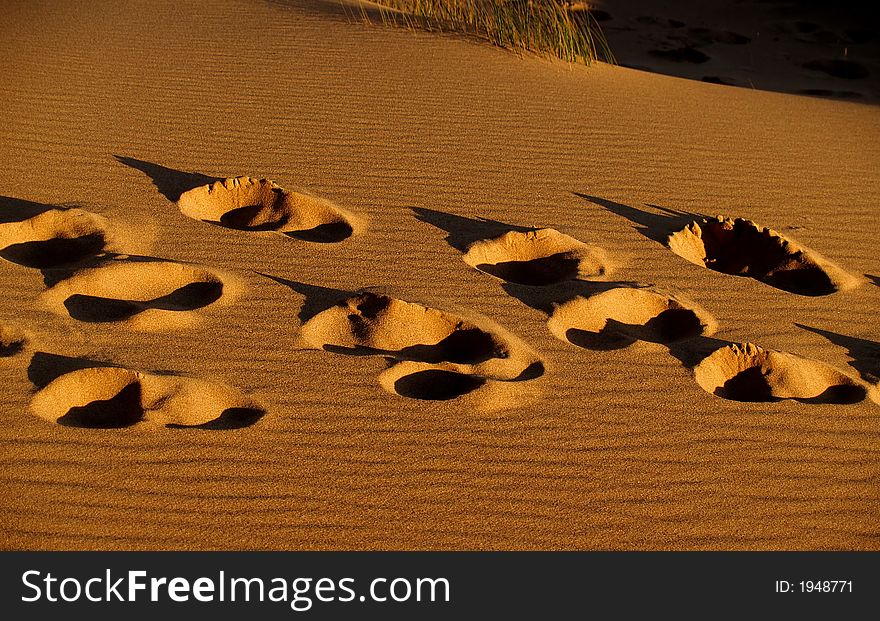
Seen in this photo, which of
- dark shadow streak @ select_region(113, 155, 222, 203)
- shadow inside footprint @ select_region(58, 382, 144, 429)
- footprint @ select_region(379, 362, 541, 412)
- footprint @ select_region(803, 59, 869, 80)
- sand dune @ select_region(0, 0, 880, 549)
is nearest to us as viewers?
sand dune @ select_region(0, 0, 880, 549)

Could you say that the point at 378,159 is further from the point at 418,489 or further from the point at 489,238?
the point at 418,489

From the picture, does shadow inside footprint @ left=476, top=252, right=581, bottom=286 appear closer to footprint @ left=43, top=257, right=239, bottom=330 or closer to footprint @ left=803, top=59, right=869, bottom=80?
footprint @ left=43, top=257, right=239, bottom=330

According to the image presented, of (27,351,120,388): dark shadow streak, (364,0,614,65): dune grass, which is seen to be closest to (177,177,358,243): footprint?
(27,351,120,388): dark shadow streak

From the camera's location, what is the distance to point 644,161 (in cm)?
488

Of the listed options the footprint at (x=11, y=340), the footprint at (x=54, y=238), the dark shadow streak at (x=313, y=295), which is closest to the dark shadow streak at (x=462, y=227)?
the dark shadow streak at (x=313, y=295)

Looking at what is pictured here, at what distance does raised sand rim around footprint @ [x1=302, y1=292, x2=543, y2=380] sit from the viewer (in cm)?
302

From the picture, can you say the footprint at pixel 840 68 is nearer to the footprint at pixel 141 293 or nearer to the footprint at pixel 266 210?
the footprint at pixel 266 210

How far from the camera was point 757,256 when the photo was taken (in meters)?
4.00

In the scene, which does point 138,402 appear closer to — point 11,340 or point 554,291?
point 11,340

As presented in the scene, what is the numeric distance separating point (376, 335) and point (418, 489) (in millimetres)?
814

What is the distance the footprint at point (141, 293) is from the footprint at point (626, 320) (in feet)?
4.27

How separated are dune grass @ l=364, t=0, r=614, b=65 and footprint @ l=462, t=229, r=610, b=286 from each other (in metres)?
2.98

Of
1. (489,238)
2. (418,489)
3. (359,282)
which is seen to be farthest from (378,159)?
(418,489)

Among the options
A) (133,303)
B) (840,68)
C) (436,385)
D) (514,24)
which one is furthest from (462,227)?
(840,68)
